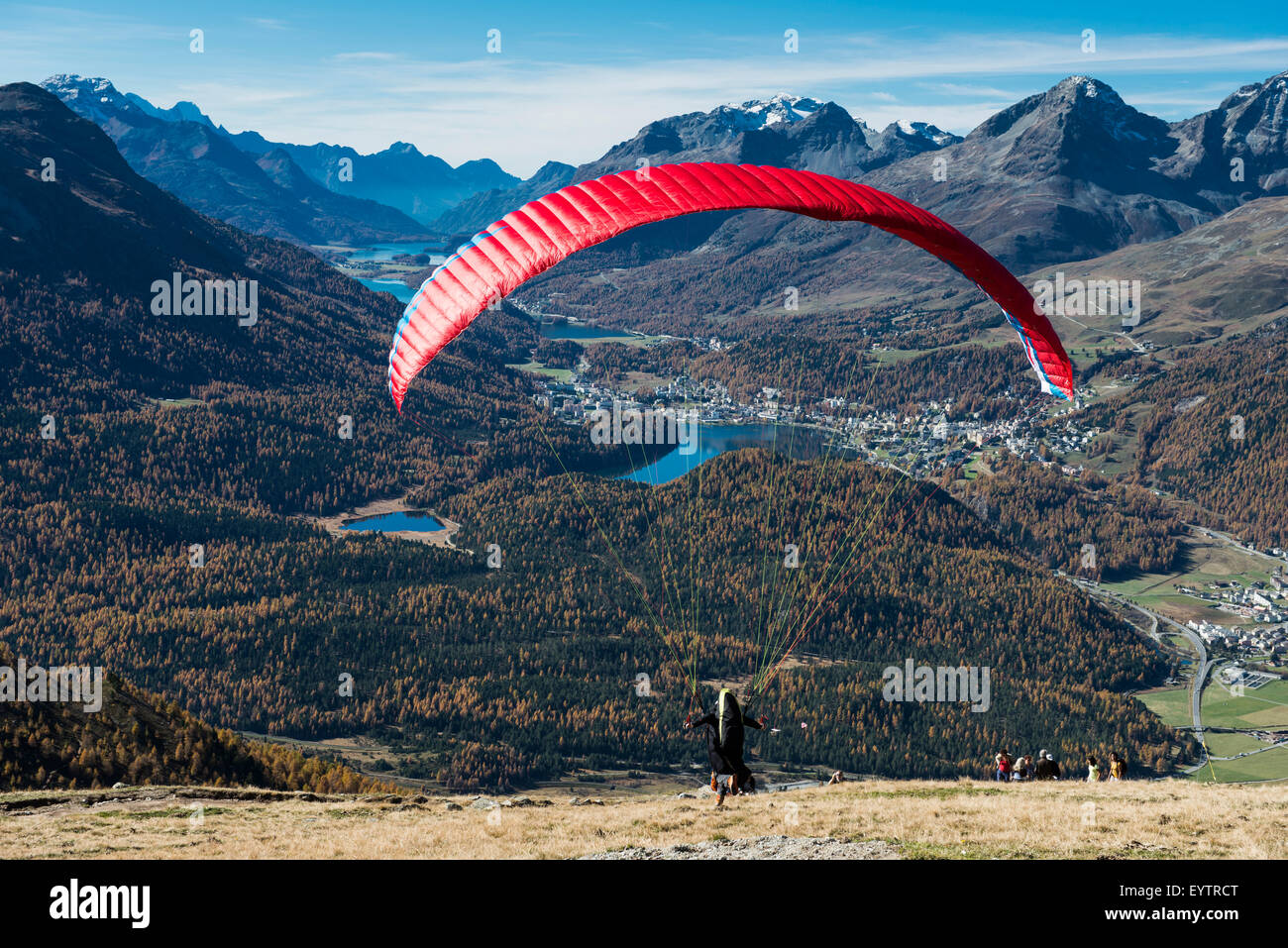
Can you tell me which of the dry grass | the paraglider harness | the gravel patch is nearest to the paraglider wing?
the paraglider harness

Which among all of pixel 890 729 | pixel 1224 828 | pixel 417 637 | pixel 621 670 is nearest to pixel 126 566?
pixel 417 637

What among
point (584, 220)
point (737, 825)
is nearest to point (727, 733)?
point (737, 825)

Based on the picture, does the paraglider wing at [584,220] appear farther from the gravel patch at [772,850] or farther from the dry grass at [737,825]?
the gravel patch at [772,850]

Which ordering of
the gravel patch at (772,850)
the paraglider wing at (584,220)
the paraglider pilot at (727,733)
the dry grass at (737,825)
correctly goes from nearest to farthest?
the gravel patch at (772,850), the dry grass at (737,825), the paraglider pilot at (727,733), the paraglider wing at (584,220)

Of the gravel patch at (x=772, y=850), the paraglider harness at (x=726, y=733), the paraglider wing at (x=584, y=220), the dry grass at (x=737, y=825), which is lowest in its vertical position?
the dry grass at (x=737, y=825)

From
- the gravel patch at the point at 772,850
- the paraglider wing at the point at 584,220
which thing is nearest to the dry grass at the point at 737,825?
the gravel patch at the point at 772,850

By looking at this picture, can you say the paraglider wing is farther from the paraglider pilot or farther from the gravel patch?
the gravel patch
